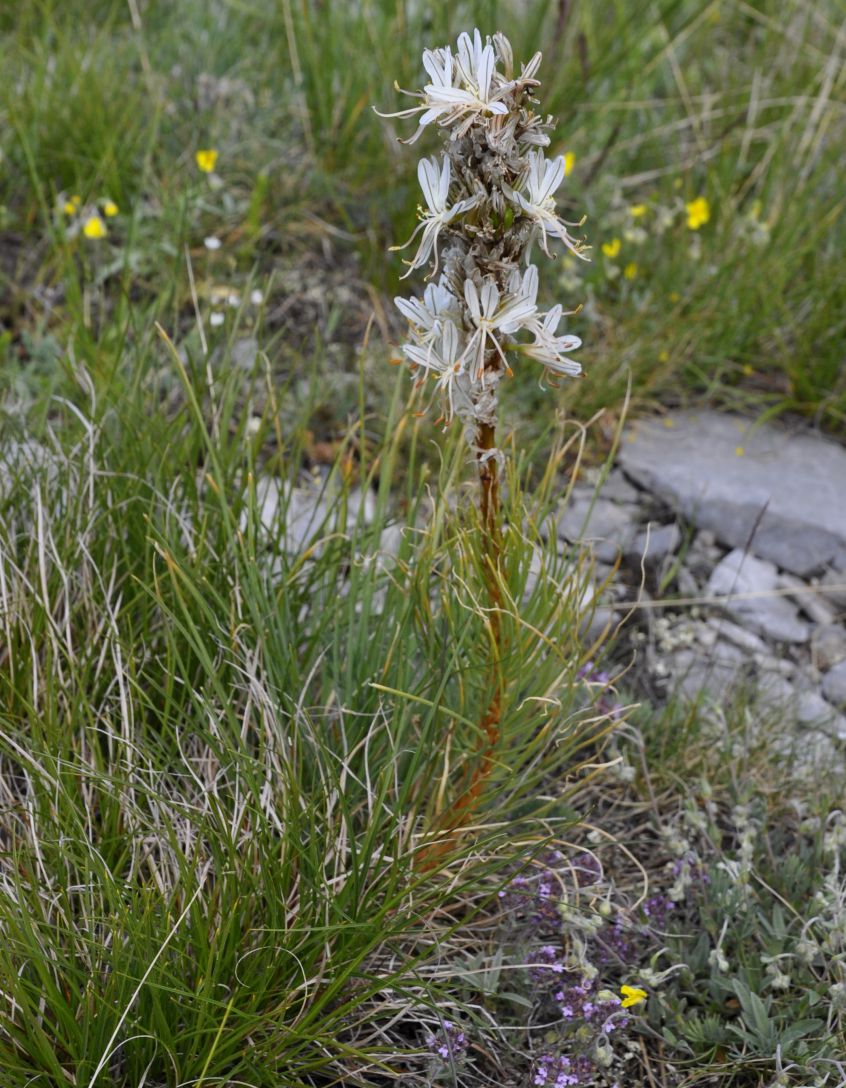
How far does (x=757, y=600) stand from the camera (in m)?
3.23

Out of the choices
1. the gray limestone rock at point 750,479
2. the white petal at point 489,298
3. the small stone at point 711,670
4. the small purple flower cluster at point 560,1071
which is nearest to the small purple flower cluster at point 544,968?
the small purple flower cluster at point 560,1071

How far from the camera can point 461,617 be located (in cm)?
216

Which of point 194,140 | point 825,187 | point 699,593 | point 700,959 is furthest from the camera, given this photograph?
point 825,187

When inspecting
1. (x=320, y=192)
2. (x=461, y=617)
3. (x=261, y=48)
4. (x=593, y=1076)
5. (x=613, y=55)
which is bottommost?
(x=593, y=1076)

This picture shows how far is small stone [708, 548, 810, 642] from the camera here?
3.17 meters

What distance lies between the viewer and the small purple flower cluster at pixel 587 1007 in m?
1.99

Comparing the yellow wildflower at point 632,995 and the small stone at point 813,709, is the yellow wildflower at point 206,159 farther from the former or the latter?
the yellow wildflower at point 632,995

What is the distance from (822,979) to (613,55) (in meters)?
3.69

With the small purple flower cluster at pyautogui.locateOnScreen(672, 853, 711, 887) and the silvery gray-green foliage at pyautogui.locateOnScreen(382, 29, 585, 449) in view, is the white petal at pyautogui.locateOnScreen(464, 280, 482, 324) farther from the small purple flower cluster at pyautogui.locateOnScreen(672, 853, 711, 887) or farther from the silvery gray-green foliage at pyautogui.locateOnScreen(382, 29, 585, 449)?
the small purple flower cluster at pyautogui.locateOnScreen(672, 853, 711, 887)

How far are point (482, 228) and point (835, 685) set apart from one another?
6.34 feet

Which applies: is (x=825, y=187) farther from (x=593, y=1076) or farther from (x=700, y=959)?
(x=593, y=1076)

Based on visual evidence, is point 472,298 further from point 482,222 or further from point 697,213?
point 697,213

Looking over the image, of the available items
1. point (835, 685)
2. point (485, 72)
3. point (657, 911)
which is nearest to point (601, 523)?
point (835, 685)

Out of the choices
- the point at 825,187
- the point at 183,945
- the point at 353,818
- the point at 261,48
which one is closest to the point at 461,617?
the point at 353,818
